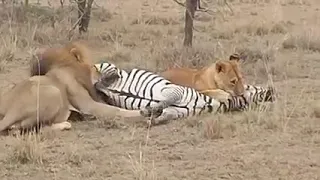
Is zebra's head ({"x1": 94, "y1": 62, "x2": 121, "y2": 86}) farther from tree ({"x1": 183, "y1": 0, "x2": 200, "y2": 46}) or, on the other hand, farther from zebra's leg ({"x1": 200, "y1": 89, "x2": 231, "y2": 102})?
tree ({"x1": 183, "y1": 0, "x2": 200, "y2": 46})

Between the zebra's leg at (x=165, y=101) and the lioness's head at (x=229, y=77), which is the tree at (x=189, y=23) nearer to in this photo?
the lioness's head at (x=229, y=77)

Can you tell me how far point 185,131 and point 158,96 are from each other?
98 cm

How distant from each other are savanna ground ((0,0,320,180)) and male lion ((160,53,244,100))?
368 mm

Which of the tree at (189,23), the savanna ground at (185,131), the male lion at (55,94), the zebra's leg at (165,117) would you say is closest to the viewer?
the savanna ground at (185,131)

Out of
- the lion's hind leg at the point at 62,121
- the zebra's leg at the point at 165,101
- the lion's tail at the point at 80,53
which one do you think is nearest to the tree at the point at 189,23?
the lion's tail at the point at 80,53

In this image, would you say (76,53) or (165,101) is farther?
(76,53)

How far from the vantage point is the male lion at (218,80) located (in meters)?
7.49

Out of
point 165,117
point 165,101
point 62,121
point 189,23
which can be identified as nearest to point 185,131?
point 165,117

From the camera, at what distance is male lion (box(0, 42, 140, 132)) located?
6434mm

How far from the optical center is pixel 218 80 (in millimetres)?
7559

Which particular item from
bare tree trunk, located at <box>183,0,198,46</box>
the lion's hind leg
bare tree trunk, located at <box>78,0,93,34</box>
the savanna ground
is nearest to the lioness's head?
the savanna ground

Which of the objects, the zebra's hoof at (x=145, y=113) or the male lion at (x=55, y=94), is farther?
the zebra's hoof at (x=145, y=113)

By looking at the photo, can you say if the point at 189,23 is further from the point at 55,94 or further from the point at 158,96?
the point at 55,94

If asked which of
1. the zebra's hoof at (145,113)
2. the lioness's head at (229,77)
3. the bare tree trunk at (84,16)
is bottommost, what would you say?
the bare tree trunk at (84,16)
